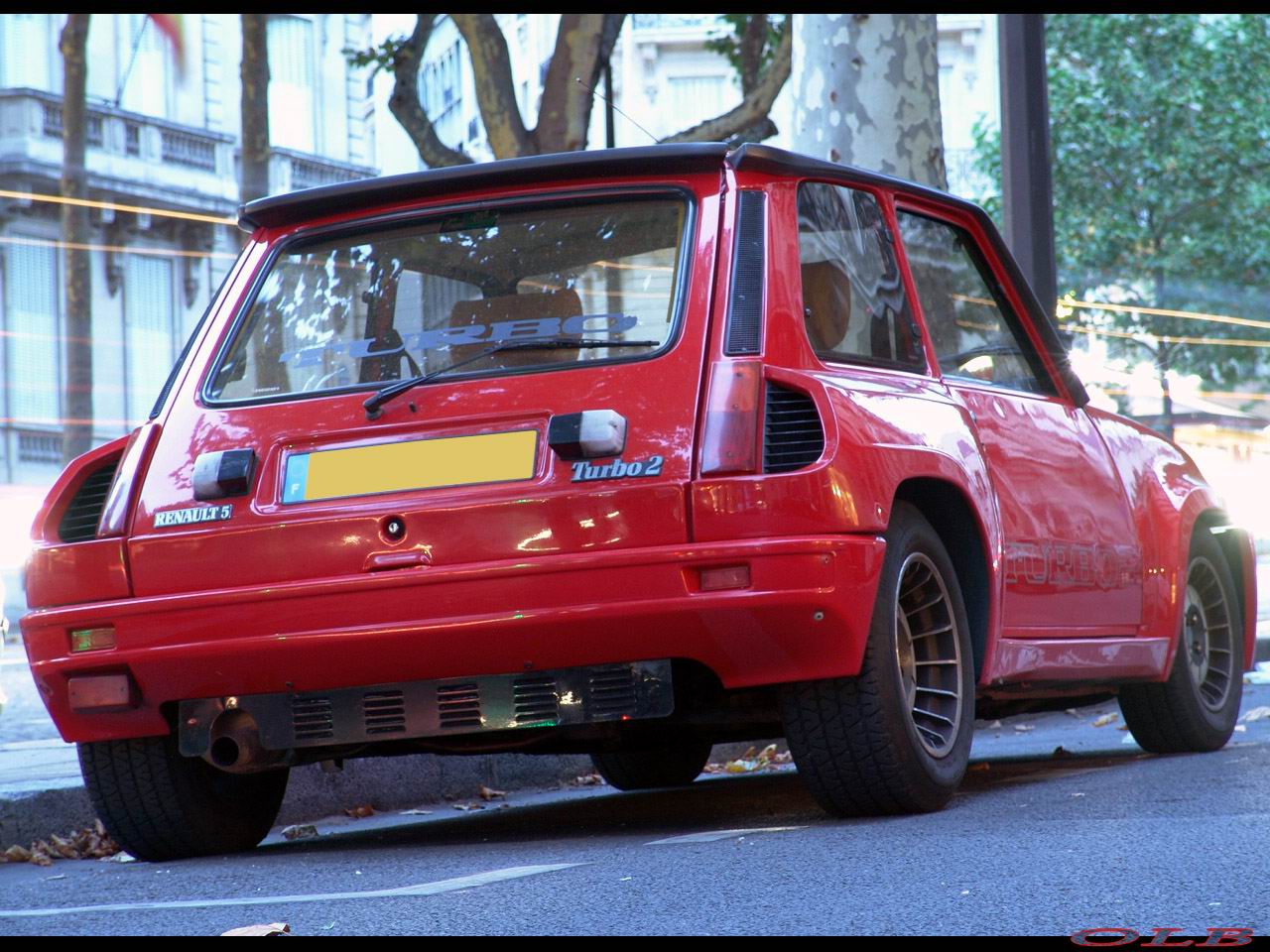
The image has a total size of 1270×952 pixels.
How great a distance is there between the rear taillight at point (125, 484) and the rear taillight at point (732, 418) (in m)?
1.38

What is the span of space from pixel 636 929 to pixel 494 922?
0.90 ft

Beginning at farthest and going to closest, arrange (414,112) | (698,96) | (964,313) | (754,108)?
1. (698,96)
2. (754,108)
3. (414,112)
4. (964,313)

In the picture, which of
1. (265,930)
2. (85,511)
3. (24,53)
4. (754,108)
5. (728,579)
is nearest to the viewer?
(265,930)

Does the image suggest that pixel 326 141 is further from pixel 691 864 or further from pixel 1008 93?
pixel 691 864

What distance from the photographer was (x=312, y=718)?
4605 mm

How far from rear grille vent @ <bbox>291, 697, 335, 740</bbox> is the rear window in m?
0.72

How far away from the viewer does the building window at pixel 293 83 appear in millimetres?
30094

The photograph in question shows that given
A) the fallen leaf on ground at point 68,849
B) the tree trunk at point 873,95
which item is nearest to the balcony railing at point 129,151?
the tree trunk at point 873,95

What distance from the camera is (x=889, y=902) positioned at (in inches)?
127

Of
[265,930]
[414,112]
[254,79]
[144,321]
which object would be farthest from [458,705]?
[144,321]

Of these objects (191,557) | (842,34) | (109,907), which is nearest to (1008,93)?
(842,34)

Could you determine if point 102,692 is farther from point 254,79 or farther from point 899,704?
point 254,79

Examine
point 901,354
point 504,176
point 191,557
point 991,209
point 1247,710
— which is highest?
point 991,209

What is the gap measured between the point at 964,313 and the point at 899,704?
5.59 ft
